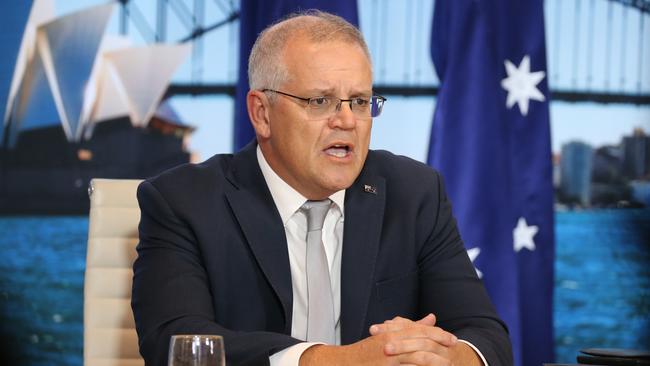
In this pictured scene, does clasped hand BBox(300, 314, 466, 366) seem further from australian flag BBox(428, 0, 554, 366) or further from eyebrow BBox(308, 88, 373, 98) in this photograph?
australian flag BBox(428, 0, 554, 366)

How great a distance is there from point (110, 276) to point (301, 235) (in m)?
0.58

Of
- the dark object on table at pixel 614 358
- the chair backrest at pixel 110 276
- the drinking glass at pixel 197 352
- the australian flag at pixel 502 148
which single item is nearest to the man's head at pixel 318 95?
the chair backrest at pixel 110 276

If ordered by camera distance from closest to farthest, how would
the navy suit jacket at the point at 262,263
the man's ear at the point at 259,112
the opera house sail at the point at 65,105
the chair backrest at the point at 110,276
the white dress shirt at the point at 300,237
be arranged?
the navy suit jacket at the point at 262,263 → the white dress shirt at the point at 300,237 → the man's ear at the point at 259,112 → the chair backrest at the point at 110,276 → the opera house sail at the point at 65,105

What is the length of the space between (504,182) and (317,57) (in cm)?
165

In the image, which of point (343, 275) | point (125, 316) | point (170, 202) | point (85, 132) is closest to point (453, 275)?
point (343, 275)

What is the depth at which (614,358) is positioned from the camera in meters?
1.95

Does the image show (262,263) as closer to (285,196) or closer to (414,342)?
(285,196)

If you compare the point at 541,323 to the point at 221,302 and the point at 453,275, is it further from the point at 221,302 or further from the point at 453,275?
the point at 221,302

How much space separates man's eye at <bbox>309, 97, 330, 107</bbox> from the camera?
7.22 feet

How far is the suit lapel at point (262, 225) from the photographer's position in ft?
7.11

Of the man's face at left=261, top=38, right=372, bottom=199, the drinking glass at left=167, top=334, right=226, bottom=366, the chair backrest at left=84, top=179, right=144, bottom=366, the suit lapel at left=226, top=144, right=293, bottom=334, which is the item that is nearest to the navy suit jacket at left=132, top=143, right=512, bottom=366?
the suit lapel at left=226, top=144, right=293, bottom=334

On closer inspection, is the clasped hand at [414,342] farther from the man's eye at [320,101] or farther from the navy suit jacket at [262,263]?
the man's eye at [320,101]

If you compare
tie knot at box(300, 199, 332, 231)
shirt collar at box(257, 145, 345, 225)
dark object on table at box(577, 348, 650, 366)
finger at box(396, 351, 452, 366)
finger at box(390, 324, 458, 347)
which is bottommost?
dark object on table at box(577, 348, 650, 366)

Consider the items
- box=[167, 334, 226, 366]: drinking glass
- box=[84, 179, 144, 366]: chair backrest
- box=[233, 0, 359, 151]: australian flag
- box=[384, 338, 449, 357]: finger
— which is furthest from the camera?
box=[233, 0, 359, 151]: australian flag
